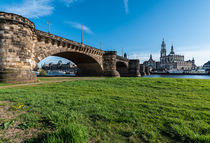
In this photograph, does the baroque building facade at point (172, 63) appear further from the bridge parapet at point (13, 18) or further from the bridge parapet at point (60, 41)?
the bridge parapet at point (13, 18)

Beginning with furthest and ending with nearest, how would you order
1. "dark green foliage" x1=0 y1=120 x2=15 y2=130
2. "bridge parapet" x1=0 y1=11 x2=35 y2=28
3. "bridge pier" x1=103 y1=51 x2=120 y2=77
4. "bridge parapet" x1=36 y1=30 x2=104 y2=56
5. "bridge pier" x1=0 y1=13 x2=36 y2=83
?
"bridge pier" x1=103 y1=51 x2=120 y2=77 < "bridge parapet" x1=36 y1=30 x2=104 y2=56 < "bridge parapet" x1=0 y1=11 x2=35 y2=28 < "bridge pier" x1=0 y1=13 x2=36 y2=83 < "dark green foliage" x1=0 y1=120 x2=15 y2=130

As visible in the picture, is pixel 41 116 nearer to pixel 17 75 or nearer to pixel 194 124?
pixel 194 124

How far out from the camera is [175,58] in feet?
482

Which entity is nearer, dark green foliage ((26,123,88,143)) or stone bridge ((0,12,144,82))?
dark green foliage ((26,123,88,143))

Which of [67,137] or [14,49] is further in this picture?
[14,49]

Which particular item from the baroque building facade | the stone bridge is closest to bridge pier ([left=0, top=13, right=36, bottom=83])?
the stone bridge

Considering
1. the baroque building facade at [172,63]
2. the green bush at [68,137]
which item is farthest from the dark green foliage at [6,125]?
the baroque building facade at [172,63]

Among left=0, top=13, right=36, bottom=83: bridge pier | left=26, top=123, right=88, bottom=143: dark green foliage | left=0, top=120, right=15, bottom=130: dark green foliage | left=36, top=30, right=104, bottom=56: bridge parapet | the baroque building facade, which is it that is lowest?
left=0, top=120, right=15, bottom=130: dark green foliage

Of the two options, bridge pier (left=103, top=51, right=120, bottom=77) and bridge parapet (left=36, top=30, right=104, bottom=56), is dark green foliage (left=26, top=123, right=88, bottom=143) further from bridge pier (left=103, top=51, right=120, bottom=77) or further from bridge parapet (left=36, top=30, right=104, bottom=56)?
bridge pier (left=103, top=51, right=120, bottom=77)

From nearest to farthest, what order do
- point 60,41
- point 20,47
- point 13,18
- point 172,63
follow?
point 13,18, point 20,47, point 60,41, point 172,63

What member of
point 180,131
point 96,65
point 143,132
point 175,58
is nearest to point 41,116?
point 143,132

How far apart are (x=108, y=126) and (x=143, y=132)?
829 mm

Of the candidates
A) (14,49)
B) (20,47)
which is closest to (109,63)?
(20,47)

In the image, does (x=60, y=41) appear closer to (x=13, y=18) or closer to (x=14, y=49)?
(x=13, y=18)
